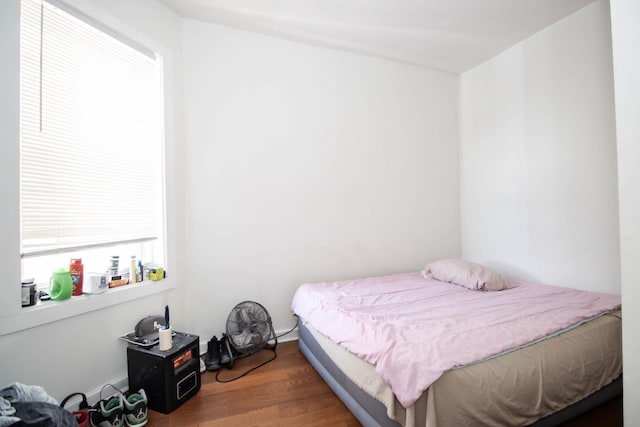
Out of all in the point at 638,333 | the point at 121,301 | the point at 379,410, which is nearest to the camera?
the point at 638,333

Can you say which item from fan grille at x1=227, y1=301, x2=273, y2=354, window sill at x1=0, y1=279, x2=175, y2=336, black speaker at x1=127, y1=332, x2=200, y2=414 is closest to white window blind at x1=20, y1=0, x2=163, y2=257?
window sill at x1=0, y1=279, x2=175, y2=336

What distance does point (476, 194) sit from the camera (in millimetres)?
3254

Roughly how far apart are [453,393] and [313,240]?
178 centimetres

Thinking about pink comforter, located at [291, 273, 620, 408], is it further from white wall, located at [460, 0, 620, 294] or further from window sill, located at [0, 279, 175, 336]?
window sill, located at [0, 279, 175, 336]

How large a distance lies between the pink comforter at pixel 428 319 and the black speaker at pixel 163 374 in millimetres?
834

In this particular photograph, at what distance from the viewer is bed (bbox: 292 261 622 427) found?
1174 millimetres

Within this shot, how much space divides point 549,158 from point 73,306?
3.67 metres

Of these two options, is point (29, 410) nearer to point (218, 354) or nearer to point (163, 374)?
point (163, 374)

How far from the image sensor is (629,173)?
112 centimetres

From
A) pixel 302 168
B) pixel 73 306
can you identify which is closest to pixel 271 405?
pixel 73 306

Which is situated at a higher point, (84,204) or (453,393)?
(84,204)

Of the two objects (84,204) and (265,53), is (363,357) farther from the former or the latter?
(265,53)

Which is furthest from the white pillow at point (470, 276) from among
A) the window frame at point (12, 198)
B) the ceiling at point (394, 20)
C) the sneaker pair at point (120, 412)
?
the window frame at point (12, 198)

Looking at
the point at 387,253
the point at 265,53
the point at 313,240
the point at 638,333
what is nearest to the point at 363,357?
the point at 638,333
